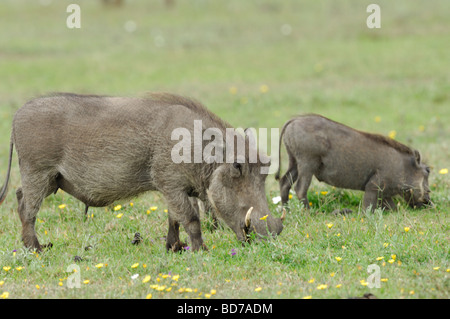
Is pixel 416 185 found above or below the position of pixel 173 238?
above

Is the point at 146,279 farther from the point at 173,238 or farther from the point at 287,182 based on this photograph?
the point at 287,182

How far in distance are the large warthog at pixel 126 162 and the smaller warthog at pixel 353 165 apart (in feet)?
4.25

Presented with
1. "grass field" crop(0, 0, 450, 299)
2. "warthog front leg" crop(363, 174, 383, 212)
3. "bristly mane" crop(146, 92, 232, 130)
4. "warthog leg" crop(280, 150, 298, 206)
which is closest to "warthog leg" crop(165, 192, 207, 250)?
"grass field" crop(0, 0, 450, 299)

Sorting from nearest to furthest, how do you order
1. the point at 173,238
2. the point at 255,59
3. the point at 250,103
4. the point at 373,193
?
the point at 173,238 < the point at 373,193 < the point at 250,103 < the point at 255,59

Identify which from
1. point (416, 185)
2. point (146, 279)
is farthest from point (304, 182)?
point (146, 279)

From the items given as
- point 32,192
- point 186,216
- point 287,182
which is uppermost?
point 32,192

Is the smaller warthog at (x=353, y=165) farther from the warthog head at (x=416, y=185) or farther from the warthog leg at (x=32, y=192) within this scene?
the warthog leg at (x=32, y=192)

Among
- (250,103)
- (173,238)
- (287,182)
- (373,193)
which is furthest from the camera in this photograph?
(250,103)

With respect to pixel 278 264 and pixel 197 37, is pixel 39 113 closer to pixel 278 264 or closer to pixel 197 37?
pixel 278 264

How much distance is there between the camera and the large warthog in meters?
4.98

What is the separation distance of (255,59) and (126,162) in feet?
37.8

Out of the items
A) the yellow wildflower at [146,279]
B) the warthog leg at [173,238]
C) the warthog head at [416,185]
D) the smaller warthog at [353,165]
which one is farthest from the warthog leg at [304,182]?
the yellow wildflower at [146,279]

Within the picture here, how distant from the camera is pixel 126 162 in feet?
17.0
